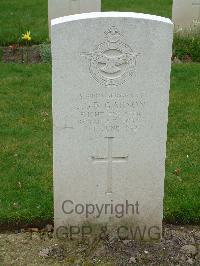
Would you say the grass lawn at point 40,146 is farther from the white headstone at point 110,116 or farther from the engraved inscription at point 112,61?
the engraved inscription at point 112,61

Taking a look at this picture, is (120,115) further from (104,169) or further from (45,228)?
(45,228)

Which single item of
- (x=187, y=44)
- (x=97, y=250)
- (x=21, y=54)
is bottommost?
(x=97, y=250)

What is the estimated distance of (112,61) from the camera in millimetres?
4082

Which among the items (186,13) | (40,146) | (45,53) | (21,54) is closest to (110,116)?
(40,146)

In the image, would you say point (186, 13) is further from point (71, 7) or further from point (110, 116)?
point (110, 116)

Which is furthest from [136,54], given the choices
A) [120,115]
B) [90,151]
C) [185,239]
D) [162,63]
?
[185,239]

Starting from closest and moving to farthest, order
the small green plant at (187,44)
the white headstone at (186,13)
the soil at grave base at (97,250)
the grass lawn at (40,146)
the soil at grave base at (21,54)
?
1. the soil at grave base at (97,250)
2. the grass lawn at (40,146)
3. the soil at grave base at (21,54)
4. the small green plant at (187,44)
5. the white headstone at (186,13)

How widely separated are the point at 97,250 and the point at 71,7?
20.9 ft

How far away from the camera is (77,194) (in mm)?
4449

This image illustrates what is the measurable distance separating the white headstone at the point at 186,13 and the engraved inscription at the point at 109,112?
6295 mm

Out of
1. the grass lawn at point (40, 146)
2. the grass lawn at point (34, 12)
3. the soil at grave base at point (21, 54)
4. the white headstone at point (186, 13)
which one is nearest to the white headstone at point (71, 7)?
the grass lawn at point (34, 12)

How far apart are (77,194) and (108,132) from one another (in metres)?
0.57

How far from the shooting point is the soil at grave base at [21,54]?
9203mm

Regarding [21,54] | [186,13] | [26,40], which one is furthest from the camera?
[186,13]
